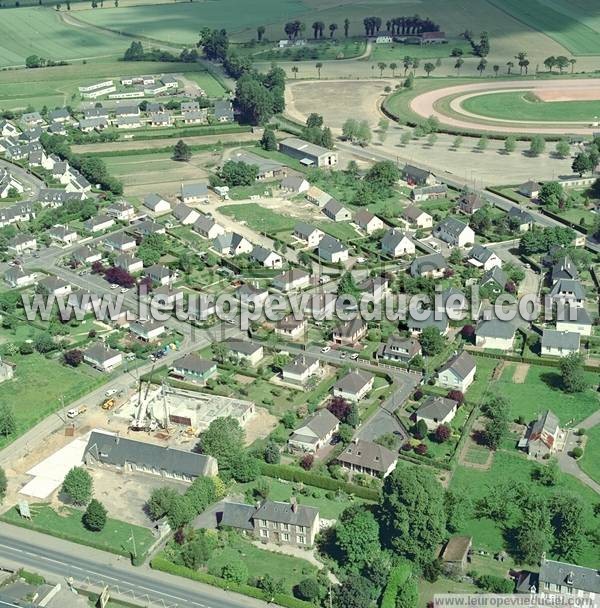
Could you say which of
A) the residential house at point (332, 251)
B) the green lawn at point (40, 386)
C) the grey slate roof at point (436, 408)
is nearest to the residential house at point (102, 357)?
the green lawn at point (40, 386)

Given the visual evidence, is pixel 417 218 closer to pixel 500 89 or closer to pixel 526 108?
pixel 526 108

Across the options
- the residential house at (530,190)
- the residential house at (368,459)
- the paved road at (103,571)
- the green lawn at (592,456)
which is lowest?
the paved road at (103,571)

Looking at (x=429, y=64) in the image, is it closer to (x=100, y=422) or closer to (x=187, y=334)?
(x=187, y=334)

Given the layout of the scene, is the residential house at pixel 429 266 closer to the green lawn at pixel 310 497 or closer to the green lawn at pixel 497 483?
the green lawn at pixel 497 483

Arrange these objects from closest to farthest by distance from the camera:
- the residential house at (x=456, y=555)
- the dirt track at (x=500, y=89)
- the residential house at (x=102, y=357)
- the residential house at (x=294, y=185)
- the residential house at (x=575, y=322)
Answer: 1. the residential house at (x=456, y=555)
2. the residential house at (x=102, y=357)
3. the residential house at (x=575, y=322)
4. the residential house at (x=294, y=185)
5. the dirt track at (x=500, y=89)

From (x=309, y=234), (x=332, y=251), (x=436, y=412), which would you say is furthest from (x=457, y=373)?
(x=309, y=234)

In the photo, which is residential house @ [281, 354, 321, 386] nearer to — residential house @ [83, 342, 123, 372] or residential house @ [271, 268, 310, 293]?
residential house @ [83, 342, 123, 372]
